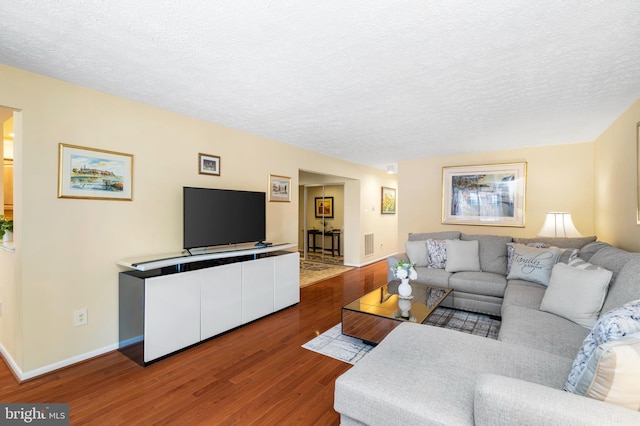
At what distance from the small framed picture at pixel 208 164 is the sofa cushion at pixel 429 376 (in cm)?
270

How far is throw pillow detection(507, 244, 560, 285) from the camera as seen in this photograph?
3.24 m

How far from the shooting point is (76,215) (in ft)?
8.16

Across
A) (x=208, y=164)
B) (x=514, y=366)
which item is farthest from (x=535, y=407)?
(x=208, y=164)

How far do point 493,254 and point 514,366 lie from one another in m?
2.77

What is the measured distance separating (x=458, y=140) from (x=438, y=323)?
8.29 feet

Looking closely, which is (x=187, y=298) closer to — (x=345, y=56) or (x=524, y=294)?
(x=345, y=56)

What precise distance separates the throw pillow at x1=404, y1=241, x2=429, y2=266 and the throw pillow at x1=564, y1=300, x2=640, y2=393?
2.90 m

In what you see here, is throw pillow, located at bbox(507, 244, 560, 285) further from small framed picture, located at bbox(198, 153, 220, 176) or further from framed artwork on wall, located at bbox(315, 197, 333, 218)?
framed artwork on wall, located at bbox(315, 197, 333, 218)

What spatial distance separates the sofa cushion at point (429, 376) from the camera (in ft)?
4.19

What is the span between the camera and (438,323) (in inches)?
132

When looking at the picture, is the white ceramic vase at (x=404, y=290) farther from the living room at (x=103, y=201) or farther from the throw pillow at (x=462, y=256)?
the living room at (x=103, y=201)

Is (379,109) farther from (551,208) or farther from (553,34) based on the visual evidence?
(551,208)

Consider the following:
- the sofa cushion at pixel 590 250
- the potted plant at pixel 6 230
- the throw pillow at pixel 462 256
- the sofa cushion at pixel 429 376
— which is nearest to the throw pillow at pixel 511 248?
the throw pillow at pixel 462 256

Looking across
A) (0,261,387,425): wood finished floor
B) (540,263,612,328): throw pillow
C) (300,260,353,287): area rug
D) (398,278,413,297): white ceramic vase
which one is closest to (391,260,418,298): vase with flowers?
(398,278,413,297): white ceramic vase
